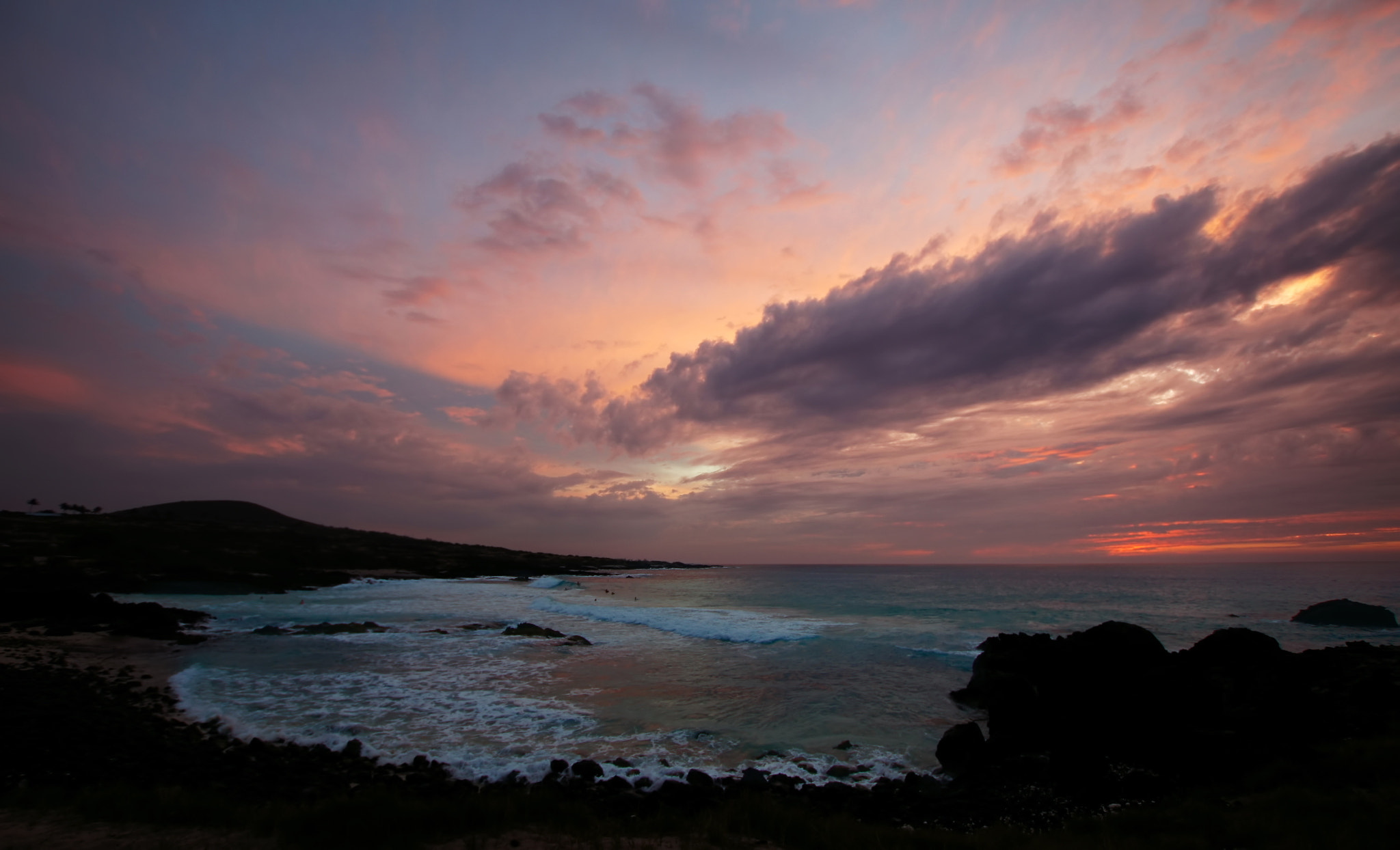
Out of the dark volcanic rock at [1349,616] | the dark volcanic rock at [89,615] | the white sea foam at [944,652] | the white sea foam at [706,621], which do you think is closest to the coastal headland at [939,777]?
the dark volcanic rock at [89,615]

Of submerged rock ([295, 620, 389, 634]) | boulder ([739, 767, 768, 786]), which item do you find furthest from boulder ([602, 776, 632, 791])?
submerged rock ([295, 620, 389, 634])

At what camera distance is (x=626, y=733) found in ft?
45.0

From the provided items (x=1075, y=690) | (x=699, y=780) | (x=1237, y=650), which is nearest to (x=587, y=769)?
(x=699, y=780)

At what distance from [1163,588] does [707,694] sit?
85334mm

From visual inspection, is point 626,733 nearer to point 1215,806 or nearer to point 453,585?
point 1215,806

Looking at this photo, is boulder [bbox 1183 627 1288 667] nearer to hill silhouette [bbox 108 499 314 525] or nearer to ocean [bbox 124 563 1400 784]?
ocean [bbox 124 563 1400 784]

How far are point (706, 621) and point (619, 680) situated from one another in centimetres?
1886

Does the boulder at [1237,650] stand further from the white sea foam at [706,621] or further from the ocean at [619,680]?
the white sea foam at [706,621]

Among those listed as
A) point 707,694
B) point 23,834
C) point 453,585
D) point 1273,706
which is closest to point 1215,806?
point 1273,706

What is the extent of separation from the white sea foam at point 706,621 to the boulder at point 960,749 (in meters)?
17.7

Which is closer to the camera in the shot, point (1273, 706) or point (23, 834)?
point (23, 834)

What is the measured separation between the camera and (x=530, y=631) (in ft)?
96.7

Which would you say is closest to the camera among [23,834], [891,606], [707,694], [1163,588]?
[23,834]

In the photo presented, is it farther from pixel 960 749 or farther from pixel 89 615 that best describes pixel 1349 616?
pixel 89 615
